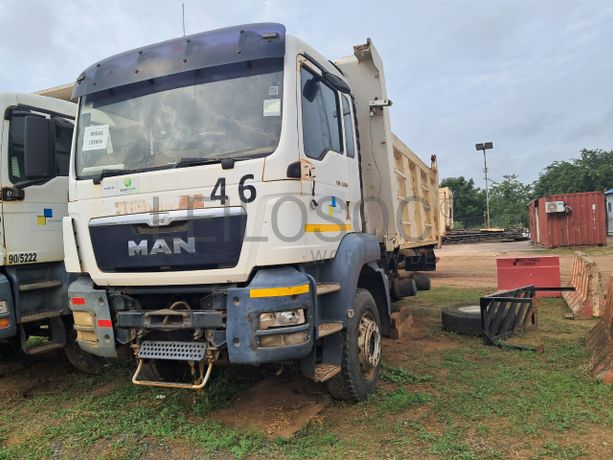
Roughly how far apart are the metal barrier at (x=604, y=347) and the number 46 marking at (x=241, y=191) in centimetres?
348

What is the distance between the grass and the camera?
3.31 meters

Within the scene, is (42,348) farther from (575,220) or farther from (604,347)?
(575,220)

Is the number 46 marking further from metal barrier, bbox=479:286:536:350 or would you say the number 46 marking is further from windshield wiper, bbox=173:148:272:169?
metal barrier, bbox=479:286:536:350

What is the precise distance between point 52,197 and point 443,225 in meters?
7.79

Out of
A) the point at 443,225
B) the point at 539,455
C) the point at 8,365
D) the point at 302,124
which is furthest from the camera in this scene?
the point at 443,225

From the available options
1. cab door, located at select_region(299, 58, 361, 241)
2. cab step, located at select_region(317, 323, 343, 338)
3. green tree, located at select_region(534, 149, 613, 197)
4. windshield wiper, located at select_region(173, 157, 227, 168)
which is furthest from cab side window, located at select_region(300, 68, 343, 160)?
green tree, located at select_region(534, 149, 613, 197)

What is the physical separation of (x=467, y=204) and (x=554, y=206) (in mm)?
24408

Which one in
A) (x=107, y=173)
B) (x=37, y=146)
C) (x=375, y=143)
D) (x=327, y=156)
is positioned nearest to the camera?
(x=107, y=173)

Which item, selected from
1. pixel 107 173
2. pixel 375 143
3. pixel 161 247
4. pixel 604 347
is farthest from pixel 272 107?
pixel 604 347

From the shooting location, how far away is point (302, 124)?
348cm

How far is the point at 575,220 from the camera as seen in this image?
21766 mm

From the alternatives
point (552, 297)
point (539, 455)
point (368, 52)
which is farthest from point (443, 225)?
point (539, 455)

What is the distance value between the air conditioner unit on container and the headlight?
21.2 metres

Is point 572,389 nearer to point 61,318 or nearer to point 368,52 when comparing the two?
point 368,52
